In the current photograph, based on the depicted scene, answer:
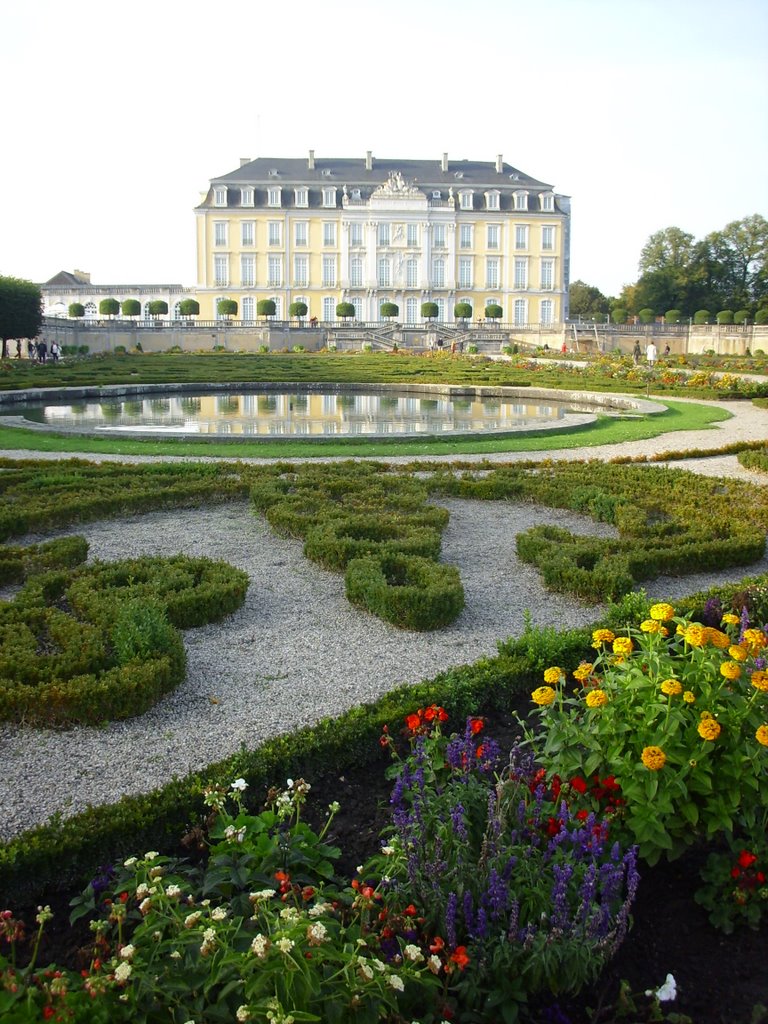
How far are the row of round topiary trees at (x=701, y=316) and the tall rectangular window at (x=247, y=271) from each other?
2306 centimetres

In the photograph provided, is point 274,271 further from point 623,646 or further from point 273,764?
point 623,646

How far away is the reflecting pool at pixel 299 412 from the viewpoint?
1466 cm

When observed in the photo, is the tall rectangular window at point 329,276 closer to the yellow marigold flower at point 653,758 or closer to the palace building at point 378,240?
the palace building at point 378,240

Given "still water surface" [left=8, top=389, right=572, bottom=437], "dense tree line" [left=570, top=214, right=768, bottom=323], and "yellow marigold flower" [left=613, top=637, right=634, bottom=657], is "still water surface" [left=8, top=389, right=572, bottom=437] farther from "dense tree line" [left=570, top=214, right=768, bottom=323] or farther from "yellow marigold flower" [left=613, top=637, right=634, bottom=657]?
"dense tree line" [left=570, top=214, right=768, bottom=323]

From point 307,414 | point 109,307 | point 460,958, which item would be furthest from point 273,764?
point 109,307

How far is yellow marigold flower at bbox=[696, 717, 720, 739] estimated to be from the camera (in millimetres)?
2873

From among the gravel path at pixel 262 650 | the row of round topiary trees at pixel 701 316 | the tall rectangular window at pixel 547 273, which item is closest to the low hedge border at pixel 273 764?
the gravel path at pixel 262 650

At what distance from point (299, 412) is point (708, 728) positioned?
15.6 m

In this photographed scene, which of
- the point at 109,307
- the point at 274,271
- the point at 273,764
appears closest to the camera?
the point at 273,764

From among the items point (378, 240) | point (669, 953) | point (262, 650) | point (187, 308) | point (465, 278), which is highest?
point (378, 240)

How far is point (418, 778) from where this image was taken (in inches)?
109

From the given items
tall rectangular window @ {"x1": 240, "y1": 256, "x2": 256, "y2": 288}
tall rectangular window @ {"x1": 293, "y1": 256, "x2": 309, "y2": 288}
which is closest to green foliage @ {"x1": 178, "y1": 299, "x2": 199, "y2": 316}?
tall rectangular window @ {"x1": 240, "y1": 256, "x2": 256, "y2": 288}

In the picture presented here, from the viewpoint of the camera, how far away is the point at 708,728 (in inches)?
113

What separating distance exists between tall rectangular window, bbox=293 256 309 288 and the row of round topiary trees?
19.8 metres
